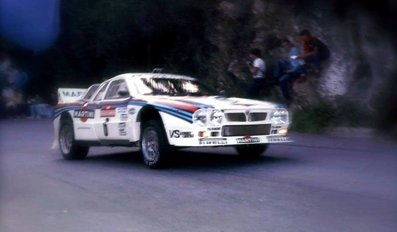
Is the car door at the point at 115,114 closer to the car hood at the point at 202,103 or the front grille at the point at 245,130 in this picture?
the car hood at the point at 202,103

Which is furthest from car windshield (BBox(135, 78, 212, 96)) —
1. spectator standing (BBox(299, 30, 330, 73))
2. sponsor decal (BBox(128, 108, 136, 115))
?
spectator standing (BBox(299, 30, 330, 73))

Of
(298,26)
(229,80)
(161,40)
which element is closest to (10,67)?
(229,80)

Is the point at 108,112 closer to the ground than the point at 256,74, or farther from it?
closer to the ground

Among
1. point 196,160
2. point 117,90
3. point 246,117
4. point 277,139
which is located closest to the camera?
point 246,117

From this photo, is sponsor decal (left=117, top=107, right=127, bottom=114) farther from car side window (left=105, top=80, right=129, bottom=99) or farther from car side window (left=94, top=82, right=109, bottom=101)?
car side window (left=94, top=82, right=109, bottom=101)

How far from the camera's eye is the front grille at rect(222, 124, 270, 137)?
902 cm

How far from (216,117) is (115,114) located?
1934 mm

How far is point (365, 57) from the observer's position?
2072mm

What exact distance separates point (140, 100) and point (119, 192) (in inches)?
77.6

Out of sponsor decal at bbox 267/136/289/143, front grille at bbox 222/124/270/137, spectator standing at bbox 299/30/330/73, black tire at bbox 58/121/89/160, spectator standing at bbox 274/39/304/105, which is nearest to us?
spectator standing at bbox 299/30/330/73

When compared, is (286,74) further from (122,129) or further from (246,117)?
(122,129)

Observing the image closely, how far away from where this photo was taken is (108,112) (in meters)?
10.3

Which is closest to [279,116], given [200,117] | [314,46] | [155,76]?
[200,117]

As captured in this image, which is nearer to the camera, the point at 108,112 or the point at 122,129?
the point at 122,129
